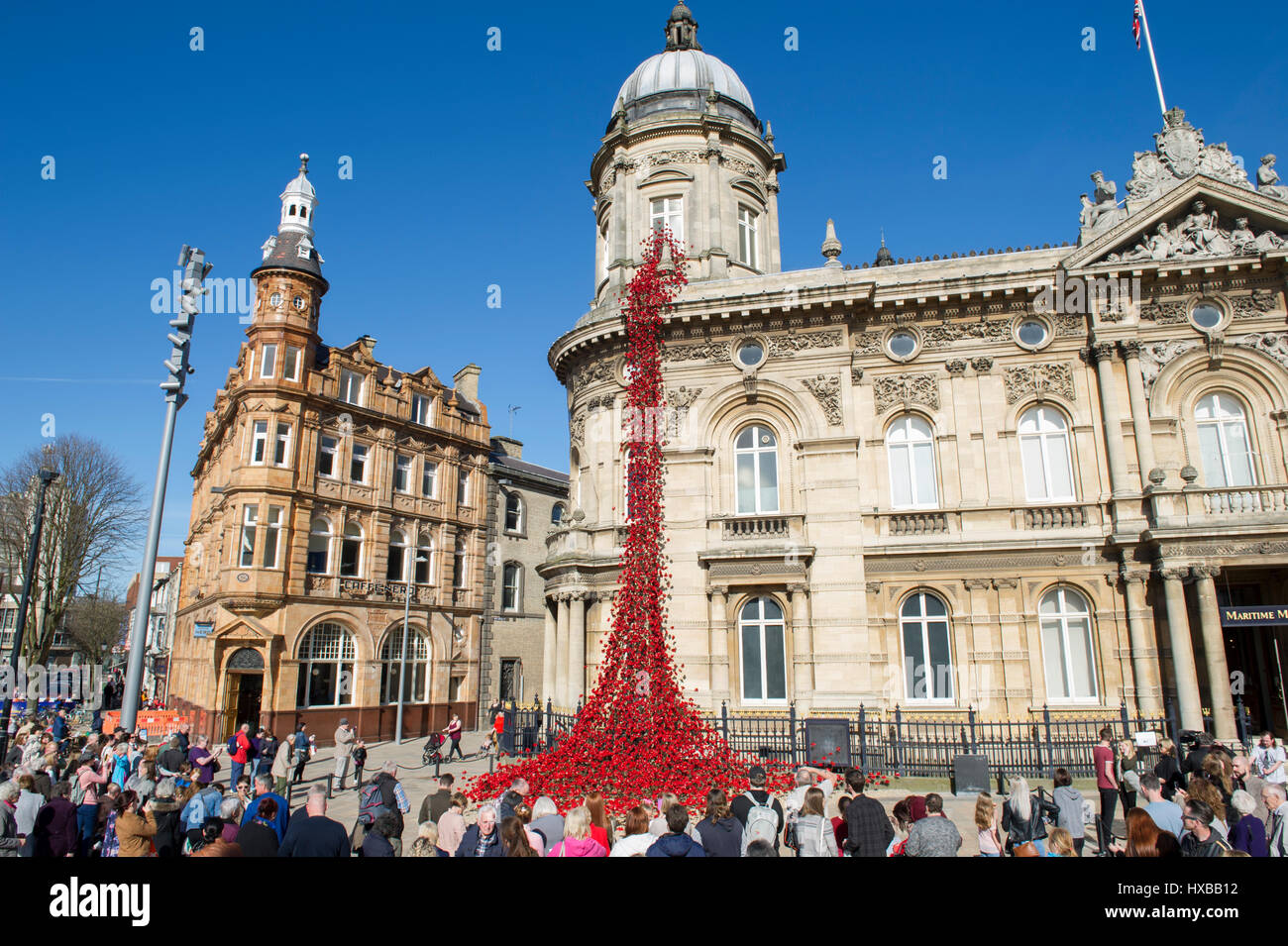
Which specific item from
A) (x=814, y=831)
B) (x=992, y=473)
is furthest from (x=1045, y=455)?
(x=814, y=831)

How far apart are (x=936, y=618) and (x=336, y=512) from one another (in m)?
23.2

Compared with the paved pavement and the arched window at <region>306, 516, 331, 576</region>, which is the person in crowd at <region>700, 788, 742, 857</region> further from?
the arched window at <region>306, 516, 331, 576</region>

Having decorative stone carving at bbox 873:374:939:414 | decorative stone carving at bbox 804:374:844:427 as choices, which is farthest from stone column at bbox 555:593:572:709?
decorative stone carving at bbox 873:374:939:414

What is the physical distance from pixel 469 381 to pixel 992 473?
2704 cm

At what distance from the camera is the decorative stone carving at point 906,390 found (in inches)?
Answer: 853

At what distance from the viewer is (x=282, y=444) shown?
2958 cm

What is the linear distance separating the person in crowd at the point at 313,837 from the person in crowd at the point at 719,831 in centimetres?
334

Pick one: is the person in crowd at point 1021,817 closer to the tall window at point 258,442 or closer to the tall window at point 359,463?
the tall window at point 258,442

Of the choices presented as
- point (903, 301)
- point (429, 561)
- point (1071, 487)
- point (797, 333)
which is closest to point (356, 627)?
point (429, 561)

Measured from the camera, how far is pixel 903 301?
21.7 meters

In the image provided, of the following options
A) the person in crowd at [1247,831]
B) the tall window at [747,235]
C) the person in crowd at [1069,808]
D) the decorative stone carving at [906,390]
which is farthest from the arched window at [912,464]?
the person in crowd at [1247,831]

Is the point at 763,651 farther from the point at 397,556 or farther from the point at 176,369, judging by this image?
the point at 397,556

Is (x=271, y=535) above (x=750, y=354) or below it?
below

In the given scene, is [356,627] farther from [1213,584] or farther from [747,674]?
[1213,584]
